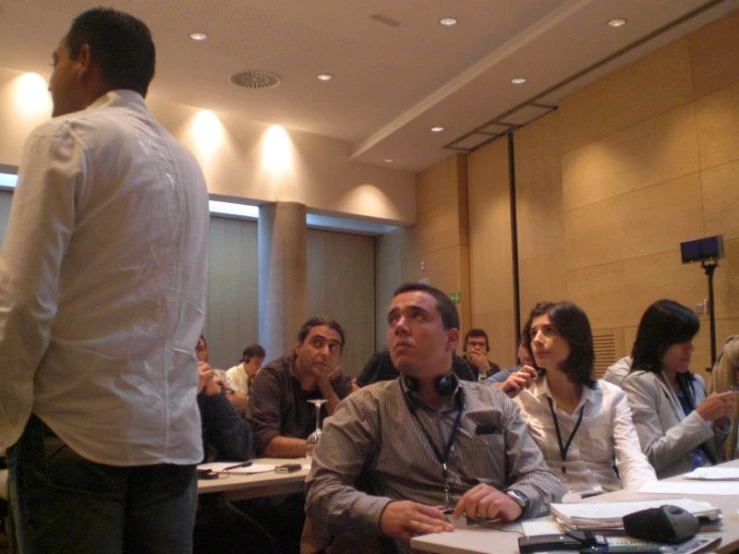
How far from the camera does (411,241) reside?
1076cm

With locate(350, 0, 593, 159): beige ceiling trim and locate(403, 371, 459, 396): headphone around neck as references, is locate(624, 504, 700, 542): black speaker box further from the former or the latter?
locate(350, 0, 593, 159): beige ceiling trim

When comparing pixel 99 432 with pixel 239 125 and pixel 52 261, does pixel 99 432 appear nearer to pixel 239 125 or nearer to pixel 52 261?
pixel 52 261

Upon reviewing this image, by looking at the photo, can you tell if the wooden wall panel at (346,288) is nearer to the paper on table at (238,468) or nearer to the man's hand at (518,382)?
the paper on table at (238,468)

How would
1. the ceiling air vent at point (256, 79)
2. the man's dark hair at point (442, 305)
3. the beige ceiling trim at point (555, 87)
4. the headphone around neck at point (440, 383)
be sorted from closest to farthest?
the headphone around neck at point (440, 383), the man's dark hair at point (442, 305), the beige ceiling trim at point (555, 87), the ceiling air vent at point (256, 79)

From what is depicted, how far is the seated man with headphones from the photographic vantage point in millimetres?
1901

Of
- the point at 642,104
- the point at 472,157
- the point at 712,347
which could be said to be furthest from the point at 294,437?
the point at 472,157

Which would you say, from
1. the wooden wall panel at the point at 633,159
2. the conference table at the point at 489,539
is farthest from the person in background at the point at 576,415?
the wooden wall panel at the point at 633,159

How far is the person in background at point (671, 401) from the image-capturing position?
3.00 meters

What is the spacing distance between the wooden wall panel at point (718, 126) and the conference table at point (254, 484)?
16.7ft

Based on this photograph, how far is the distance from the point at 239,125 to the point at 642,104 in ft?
16.0

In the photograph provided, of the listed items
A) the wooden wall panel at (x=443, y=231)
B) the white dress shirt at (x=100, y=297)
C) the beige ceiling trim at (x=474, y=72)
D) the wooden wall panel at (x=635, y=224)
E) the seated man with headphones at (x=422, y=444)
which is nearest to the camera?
the white dress shirt at (x=100, y=297)

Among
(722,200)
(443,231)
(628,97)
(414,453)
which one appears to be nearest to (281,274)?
(443,231)

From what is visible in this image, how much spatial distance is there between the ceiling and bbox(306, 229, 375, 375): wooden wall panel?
9.24 feet

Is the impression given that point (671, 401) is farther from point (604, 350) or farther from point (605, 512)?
point (604, 350)
